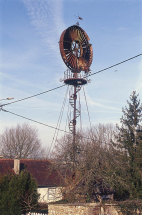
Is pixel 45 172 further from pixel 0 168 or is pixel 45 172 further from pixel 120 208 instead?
pixel 120 208

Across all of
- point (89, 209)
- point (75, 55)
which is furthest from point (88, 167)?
point (75, 55)

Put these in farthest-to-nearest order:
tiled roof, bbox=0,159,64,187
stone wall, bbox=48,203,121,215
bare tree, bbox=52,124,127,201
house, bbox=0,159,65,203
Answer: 1. tiled roof, bbox=0,159,64,187
2. house, bbox=0,159,65,203
3. bare tree, bbox=52,124,127,201
4. stone wall, bbox=48,203,121,215

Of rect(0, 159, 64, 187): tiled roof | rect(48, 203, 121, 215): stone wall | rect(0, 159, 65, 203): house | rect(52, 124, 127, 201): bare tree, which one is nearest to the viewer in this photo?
rect(48, 203, 121, 215): stone wall

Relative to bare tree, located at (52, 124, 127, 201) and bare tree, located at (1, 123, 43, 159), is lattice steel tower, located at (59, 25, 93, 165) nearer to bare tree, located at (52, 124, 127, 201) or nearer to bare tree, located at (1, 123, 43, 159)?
bare tree, located at (52, 124, 127, 201)

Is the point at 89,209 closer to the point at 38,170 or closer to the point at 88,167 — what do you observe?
the point at 88,167

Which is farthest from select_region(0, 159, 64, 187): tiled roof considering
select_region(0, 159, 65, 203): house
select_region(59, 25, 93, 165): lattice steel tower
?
select_region(59, 25, 93, 165): lattice steel tower

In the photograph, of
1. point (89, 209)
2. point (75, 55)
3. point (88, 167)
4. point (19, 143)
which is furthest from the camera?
point (19, 143)

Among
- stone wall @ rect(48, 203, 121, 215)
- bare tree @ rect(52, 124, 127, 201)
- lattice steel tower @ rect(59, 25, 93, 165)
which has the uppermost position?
lattice steel tower @ rect(59, 25, 93, 165)

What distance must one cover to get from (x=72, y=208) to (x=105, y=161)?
456 cm

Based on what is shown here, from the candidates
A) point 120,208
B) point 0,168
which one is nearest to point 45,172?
point 0,168

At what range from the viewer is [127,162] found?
60.5 feet

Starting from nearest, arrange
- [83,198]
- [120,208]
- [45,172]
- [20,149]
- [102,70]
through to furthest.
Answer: [102,70] < [120,208] < [83,198] < [45,172] < [20,149]

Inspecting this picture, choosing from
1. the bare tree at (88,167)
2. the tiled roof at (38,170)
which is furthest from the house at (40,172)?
the bare tree at (88,167)

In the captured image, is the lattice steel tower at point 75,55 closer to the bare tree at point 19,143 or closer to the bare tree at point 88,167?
the bare tree at point 88,167
